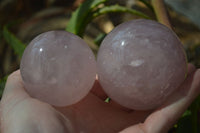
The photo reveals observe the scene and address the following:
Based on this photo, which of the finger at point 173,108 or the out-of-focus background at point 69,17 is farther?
the out-of-focus background at point 69,17

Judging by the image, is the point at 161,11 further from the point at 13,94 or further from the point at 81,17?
the point at 13,94

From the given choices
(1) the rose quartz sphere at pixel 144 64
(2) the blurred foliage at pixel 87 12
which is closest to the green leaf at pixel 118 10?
(2) the blurred foliage at pixel 87 12

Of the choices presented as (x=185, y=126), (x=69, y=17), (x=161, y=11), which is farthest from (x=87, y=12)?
(x=69, y=17)

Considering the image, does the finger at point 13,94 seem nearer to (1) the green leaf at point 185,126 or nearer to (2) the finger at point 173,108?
(2) the finger at point 173,108

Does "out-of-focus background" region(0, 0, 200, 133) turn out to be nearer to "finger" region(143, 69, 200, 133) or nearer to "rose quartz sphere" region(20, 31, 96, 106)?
"finger" region(143, 69, 200, 133)

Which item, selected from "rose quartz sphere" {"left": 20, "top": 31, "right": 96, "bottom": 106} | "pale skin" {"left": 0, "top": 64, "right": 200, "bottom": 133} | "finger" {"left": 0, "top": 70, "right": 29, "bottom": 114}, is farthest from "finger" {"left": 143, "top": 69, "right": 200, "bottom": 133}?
"finger" {"left": 0, "top": 70, "right": 29, "bottom": 114}

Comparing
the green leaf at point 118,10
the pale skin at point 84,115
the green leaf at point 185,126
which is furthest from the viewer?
the green leaf at point 118,10

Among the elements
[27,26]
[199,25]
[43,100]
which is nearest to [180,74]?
[43,100]

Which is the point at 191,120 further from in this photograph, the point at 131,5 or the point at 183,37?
the point at 131,5
